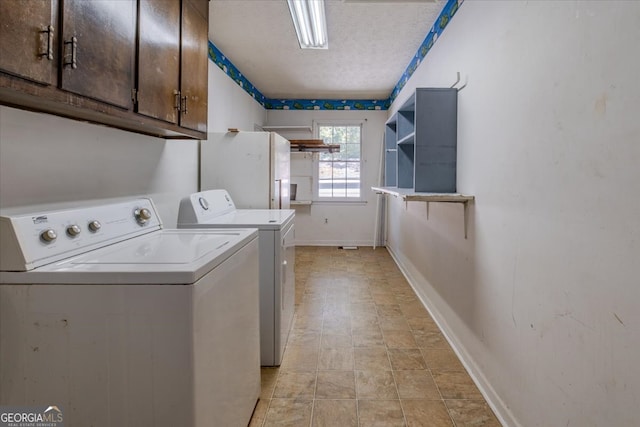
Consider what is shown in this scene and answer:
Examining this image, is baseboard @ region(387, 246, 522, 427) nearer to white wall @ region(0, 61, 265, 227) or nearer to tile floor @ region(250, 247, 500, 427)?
tile floor @ region(250, 247, 500, 427)

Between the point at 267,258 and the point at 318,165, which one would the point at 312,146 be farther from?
the point at 267,258

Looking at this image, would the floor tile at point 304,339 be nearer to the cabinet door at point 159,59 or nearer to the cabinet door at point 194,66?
the cabinet door at point 194,66

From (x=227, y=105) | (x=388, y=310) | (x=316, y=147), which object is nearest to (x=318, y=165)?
(x=316, y=147)

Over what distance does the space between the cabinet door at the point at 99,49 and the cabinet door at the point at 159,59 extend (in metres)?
0.08

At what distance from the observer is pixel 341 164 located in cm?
626

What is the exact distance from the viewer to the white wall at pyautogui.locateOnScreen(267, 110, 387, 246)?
20.2ft

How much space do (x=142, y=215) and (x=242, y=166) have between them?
4.39 feet

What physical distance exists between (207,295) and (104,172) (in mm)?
1072

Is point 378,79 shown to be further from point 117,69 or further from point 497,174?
point 117,69

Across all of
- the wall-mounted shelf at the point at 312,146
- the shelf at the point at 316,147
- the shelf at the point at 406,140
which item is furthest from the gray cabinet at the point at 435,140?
the shelf at the point at 316,147

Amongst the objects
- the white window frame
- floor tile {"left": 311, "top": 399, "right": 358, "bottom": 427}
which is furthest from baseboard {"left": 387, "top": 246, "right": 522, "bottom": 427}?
the white window frame

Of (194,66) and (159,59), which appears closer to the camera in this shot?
(159,59)

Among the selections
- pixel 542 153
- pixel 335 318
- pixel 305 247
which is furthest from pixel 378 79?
pixel 542 153

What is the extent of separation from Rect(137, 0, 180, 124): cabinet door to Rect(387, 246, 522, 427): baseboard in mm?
2174
